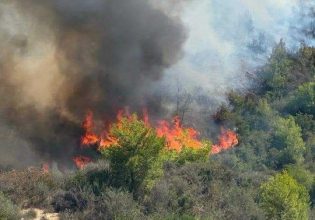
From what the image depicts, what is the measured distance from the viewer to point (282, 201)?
96.6ft

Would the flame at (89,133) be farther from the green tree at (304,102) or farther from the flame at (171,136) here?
the green tree at (304,102)

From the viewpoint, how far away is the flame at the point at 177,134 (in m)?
44.4

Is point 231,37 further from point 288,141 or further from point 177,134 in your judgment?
point 177,134

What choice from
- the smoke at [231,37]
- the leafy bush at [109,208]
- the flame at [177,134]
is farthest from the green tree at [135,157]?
the smoke at [231,37]

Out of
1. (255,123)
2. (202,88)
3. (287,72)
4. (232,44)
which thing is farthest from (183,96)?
(287,72)

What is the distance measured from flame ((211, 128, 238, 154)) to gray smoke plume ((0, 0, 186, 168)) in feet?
23.4

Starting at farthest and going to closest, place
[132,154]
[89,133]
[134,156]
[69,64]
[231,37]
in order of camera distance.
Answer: [231,37], [69,64], [89,133], [132,154], [134,156]

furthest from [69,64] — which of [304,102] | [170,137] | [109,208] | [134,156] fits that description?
[304,102]

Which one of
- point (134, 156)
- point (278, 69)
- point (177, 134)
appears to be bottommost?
point (134, 156)

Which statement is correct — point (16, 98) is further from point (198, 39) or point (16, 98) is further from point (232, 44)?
point (232, 44)

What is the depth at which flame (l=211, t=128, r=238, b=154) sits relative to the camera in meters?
47.5

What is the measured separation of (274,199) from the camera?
2962cm

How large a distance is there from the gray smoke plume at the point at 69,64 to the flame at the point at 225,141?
7.12m

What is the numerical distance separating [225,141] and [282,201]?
1972 centimetres
